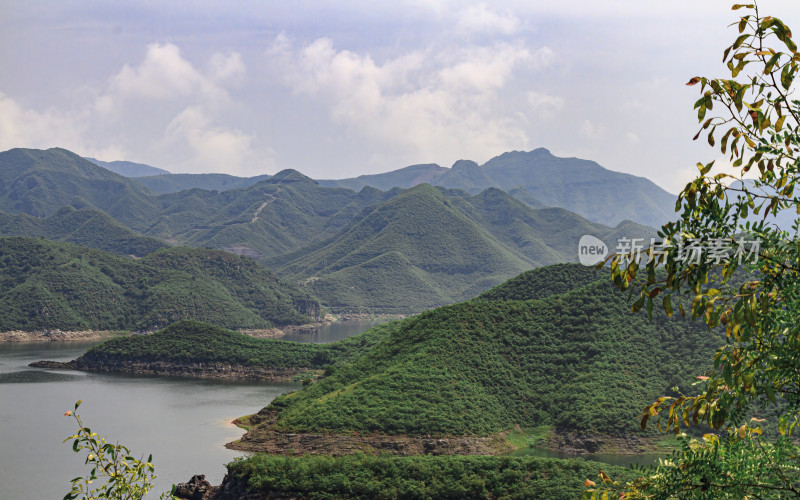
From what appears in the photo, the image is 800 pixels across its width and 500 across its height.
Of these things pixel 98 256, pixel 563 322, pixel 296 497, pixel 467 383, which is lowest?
pixel 296 497

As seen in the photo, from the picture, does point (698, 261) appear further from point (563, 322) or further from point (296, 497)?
point (563, 322)

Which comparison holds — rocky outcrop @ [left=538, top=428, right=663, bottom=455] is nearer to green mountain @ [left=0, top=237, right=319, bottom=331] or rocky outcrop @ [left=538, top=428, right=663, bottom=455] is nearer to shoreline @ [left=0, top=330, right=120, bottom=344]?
shoreline @ [left=0, top=330, right=120, bottom=344]

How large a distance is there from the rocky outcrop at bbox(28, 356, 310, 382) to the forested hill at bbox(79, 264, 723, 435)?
25.2 m

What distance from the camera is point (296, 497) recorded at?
109ft

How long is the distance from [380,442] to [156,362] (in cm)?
5039

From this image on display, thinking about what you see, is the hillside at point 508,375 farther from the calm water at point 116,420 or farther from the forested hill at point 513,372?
the calm water at point 116,420

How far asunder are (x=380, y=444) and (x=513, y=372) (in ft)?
47.6

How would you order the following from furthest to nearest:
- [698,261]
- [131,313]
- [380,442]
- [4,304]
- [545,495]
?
[131,313] < [4,304] < [380,442] < [545,495] < [698,261]

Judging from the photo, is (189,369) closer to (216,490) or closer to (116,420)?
(116,420)

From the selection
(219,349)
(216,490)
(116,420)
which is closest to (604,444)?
(216,490)

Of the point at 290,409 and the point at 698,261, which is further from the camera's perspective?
the point at 290,409

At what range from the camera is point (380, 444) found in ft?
145

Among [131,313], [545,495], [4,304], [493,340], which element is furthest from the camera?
[131,313]

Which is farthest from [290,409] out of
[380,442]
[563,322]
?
[563,322]
